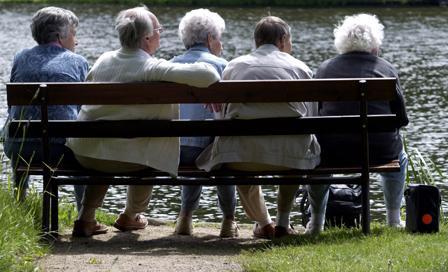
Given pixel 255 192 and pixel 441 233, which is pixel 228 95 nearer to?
pixel 255 192

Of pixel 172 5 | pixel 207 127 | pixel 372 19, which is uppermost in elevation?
pixel 372 19

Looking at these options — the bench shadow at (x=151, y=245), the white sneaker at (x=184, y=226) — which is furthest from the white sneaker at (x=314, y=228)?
the white sneaker at (x=184, y=226)

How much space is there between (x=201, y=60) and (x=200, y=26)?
10.6 inches

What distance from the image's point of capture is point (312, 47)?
34156 millimetres

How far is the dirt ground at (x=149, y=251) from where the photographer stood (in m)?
7.00

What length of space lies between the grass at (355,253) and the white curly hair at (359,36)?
4.73 ft

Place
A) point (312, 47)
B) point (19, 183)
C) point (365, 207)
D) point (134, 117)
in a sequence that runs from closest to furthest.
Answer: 1. point (365, 207)
2. point (134, 117)
3. point (19, 183)
4. point (312, 47)

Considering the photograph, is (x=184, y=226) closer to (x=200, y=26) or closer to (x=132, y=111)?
(x=132, y=111)

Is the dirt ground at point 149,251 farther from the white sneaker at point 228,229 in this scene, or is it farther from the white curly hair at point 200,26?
the white curly hair at point 200,26

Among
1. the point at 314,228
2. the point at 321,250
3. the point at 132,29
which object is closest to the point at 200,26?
the point at 132,29

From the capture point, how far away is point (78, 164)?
8164mm

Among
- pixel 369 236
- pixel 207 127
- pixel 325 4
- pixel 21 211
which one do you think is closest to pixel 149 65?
pixel 207 127

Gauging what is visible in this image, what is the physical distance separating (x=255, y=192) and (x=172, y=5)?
4835 centimetres

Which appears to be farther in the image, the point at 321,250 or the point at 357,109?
the point at 357,109
